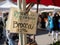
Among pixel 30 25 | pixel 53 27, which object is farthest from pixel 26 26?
pixel 53 27

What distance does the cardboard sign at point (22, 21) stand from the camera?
1.05 metres

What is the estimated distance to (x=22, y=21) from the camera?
106 cm

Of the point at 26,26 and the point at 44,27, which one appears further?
the point at 44,27

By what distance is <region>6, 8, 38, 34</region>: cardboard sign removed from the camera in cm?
105

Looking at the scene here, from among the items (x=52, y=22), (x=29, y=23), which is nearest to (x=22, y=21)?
(x=29, y=23)

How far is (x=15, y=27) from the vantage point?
1066 mm

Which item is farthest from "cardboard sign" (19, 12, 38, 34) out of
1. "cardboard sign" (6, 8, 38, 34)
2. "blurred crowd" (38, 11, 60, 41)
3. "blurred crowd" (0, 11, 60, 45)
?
"blurred crowd" (38, 11, 60, 41)

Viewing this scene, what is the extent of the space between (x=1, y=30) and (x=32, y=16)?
546 centimetres

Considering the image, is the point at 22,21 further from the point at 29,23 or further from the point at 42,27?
the point at 42,27

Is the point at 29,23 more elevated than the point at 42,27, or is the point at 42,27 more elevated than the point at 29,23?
the point at 29,23

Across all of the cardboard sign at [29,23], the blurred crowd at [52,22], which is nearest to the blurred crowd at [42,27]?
the blurred crowd at [52,22]

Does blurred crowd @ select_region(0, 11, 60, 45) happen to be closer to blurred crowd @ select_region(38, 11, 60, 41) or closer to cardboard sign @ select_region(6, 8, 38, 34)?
blurred crowd @ select_region(38, 11, 60, 41)

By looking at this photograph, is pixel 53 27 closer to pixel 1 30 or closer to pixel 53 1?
pixel 1 30

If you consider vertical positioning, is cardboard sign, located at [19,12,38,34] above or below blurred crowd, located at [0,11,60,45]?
above
